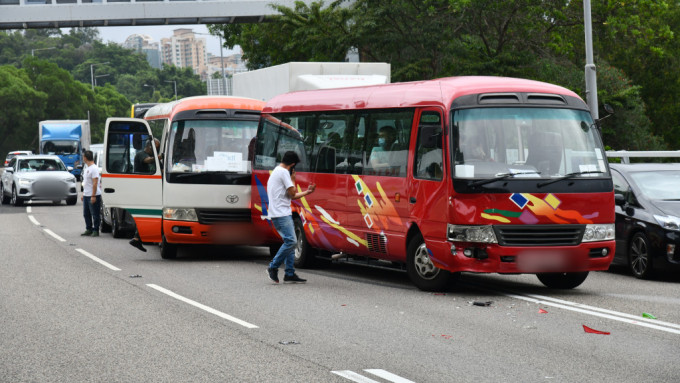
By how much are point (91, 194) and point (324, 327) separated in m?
12.7

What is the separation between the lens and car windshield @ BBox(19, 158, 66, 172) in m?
34.1

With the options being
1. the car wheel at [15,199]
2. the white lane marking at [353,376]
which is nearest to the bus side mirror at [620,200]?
the white lane marking at [353,376]

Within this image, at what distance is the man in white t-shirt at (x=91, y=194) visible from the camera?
21.0 meters

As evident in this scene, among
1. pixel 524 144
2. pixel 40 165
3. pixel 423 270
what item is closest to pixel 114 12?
pixel 40 165

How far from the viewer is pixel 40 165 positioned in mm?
34312

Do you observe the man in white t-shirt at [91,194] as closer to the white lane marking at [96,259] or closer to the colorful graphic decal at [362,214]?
the white lane marking at [96,259]

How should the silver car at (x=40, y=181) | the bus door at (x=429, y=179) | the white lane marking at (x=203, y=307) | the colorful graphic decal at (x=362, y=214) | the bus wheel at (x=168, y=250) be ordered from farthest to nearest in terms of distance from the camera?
the silver car at (x=40, y=181)
the bus wheel at (x=168, y=250)
the colorful graphic decal at (x=362, y=214)
the bus door at (x=429, y=179)
the white lane marking at (x=203, y=307)

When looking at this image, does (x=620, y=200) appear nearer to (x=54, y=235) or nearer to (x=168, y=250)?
(x=168, y=250)

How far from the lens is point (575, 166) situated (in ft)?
38.1

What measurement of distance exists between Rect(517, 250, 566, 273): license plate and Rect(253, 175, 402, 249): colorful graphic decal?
1777 mm

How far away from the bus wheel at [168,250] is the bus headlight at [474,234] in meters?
6.45

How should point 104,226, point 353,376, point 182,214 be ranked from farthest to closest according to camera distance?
point 104,226 < point 182,214 < point 353,376

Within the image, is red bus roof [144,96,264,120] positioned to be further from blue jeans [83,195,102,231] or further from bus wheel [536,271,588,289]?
bus wheel [536,271,588,289]

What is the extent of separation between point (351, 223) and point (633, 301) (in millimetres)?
3868
